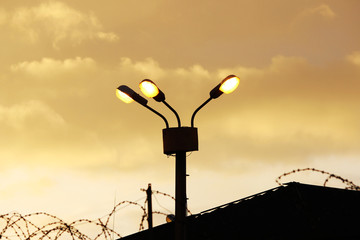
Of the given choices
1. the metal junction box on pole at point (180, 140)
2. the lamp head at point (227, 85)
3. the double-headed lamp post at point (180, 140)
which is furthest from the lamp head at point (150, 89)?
the lamp head at point (227, 85)

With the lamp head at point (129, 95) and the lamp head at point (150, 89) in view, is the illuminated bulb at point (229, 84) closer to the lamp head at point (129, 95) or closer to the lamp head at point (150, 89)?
the lamp head at point (150, 89)

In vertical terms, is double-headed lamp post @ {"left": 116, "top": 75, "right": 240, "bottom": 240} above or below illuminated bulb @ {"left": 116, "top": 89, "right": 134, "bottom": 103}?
below

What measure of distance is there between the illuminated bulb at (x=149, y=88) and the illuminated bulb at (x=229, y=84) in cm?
118

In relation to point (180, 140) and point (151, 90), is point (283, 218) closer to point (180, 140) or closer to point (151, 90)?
point (180, 140)

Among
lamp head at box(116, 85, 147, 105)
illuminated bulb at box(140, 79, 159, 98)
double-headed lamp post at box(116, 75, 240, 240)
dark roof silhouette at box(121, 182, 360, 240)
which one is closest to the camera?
double-headed lamp post at box(116, 75, 240, 240)

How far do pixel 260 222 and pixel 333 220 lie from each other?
1.47 metres

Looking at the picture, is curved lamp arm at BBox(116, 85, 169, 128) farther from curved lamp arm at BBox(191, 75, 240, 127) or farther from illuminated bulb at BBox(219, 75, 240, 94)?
illuminated bulb at BBox(219, 75, 240, 94)

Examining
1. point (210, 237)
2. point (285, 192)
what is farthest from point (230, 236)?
point (285, 192)

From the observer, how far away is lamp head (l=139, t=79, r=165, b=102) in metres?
8.22

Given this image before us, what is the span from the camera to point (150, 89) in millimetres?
8266

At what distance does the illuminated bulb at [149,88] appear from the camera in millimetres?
8219

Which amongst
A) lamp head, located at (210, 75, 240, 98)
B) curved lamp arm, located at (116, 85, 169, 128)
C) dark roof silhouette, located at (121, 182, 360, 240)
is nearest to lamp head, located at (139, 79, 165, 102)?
curved lamp arm, located at (116, 85, 169, 128)

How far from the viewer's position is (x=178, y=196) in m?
8.12

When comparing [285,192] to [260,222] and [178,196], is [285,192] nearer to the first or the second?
[260,222]
